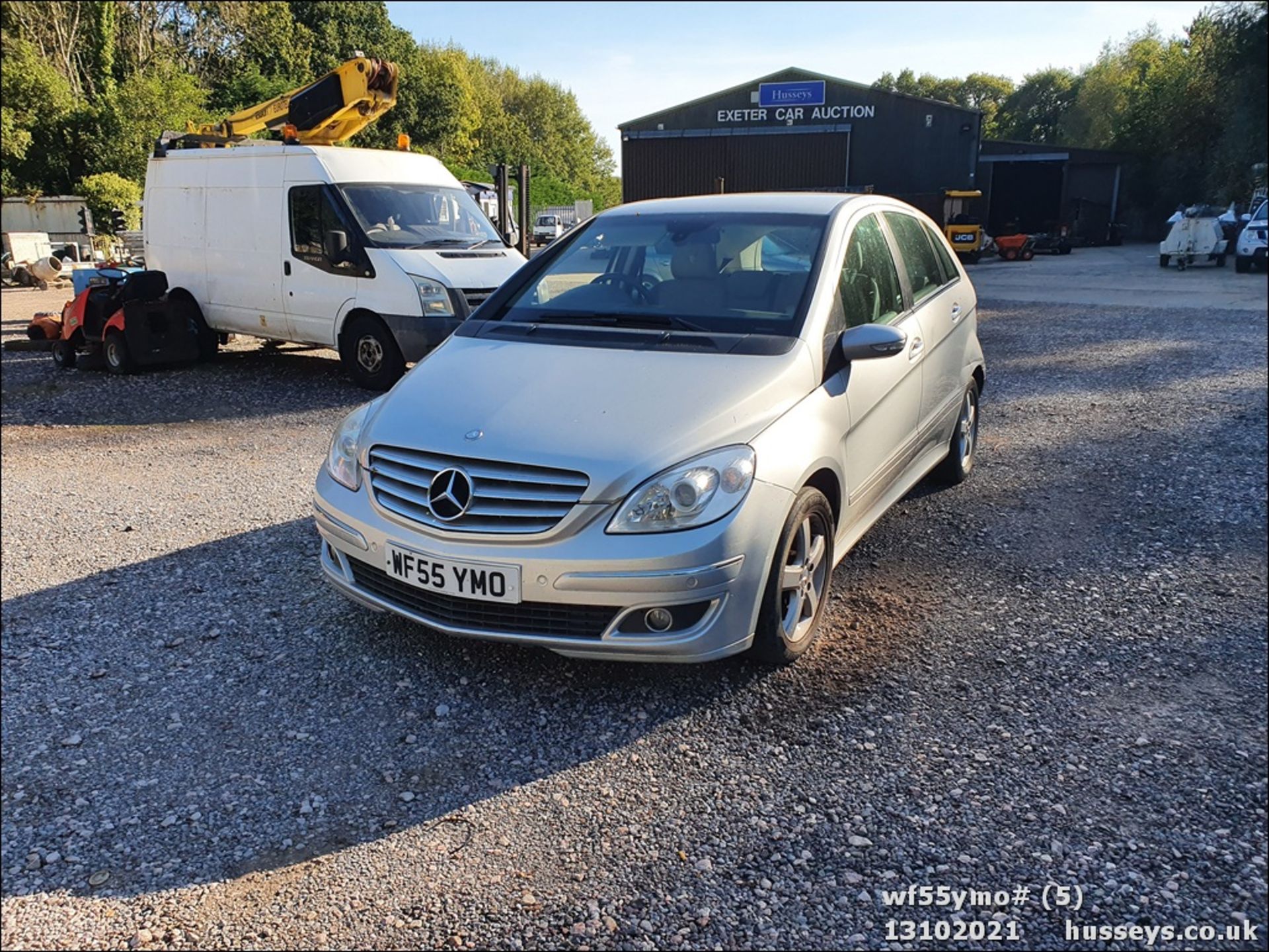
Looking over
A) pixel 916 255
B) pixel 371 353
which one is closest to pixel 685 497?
pixel 916 255

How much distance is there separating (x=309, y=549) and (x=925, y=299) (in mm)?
3373

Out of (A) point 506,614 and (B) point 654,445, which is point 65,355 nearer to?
(A) point 506,614

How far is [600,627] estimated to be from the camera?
304 centimetres

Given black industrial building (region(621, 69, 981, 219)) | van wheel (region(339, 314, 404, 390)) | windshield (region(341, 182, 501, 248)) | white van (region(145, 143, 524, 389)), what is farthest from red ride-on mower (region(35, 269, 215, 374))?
black industrial building (region(621, 69, 981, 219))

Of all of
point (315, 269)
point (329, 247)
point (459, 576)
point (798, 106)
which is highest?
point (798, 106)

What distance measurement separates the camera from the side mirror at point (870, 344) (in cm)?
365

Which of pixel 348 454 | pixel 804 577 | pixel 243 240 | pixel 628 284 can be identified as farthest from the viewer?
pixel 243 240

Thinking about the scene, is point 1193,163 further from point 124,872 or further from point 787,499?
point 124,872

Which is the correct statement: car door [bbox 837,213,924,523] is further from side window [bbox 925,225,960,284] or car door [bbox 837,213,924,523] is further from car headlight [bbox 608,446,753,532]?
side window [bbox 925,225,960,284]

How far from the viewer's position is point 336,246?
8.44 meters

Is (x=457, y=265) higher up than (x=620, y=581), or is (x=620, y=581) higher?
(x=457, y=265)

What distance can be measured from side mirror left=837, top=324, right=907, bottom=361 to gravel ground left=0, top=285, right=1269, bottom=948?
3.55ft

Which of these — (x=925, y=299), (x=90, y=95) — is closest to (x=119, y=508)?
(x=90, y=95)

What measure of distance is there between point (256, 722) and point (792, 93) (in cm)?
3412
